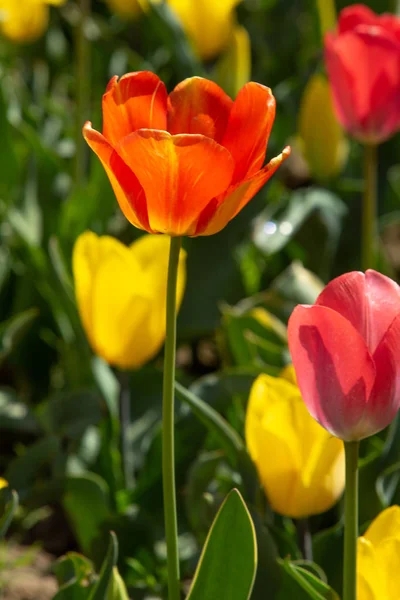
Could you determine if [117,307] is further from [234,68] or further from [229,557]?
[234,68]

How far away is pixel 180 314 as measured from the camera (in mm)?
1723

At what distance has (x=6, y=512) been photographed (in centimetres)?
90

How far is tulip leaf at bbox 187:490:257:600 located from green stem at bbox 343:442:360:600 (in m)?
0.08

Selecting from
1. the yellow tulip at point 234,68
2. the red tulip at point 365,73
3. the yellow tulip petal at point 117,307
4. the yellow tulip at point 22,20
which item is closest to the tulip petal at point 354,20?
the red tulip at point 365,73

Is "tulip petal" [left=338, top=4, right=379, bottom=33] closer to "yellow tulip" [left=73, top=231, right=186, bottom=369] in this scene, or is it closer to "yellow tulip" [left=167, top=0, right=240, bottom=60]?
"yellow tulip" [left=73, top=231, right=186, bottom=369]

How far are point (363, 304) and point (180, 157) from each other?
159mm

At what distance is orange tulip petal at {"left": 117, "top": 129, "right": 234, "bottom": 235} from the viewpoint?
0.73m

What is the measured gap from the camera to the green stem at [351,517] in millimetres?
726

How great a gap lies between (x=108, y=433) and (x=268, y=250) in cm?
46

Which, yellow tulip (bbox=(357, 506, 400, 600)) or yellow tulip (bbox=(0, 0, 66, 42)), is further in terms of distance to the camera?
yellow tulip (bbox=(0, 0, 66, 42))

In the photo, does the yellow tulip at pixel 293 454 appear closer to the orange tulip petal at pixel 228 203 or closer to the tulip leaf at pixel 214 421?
the tulip leaf at pixel 214 421

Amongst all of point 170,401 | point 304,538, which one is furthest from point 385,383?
point 304,538

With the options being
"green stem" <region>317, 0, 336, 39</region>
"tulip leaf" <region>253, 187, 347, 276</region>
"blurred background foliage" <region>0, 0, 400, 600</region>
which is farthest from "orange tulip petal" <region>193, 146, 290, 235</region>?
"green stem" <region>317, 0, 336, 39</region>

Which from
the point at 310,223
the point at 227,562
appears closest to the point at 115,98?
the point at 227,562
